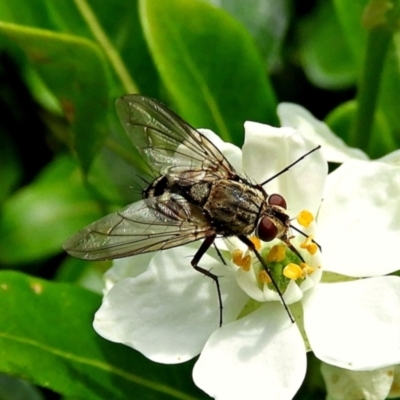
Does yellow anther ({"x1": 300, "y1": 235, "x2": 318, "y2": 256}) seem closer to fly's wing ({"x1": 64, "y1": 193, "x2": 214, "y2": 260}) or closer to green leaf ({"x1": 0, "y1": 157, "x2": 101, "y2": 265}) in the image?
fly's wing ({"x1": 64, "y1": 193, "x2": 214, "y2": 260})

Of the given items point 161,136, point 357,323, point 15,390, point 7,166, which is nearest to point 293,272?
point 357,323

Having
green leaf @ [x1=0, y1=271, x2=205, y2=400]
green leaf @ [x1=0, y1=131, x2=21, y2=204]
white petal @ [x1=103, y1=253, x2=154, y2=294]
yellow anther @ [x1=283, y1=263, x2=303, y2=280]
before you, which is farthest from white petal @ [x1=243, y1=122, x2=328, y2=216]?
green leaf @ [x1=0, y1=131, x2=21, y2=204]

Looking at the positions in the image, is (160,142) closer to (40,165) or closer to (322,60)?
(322,60)

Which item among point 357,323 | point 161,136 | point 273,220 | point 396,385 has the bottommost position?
point 396,385

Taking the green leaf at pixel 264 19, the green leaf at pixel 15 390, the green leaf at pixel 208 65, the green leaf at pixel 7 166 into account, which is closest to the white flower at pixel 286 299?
the green leaf at pixel 208 65

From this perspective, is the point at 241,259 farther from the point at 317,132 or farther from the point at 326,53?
the point at 326,53

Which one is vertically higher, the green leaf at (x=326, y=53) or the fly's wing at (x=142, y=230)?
the fly's wing at (x=142, y=230)

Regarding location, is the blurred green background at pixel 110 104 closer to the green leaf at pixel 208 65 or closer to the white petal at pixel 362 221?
the green leaf at pixel 208 65
